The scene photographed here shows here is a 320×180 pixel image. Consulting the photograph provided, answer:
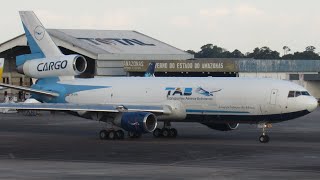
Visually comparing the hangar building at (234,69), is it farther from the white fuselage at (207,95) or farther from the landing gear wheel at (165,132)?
the landing gear wheel at (165,132)

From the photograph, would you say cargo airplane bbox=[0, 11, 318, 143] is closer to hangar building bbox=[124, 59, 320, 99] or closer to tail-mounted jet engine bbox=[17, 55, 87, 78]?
tail-mounted jet engine bbox=[17, 55, 87, 78]

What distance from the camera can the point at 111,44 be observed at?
116 metres

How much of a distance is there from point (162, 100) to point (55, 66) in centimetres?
880

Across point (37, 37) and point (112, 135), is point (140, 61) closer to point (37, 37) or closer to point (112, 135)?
point (37, 37)

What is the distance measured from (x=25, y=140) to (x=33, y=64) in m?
9.16

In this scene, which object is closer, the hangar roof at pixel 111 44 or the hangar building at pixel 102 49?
the hangar roof at pixel 111 44

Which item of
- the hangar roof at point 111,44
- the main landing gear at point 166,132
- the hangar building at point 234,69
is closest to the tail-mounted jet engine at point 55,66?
the main landing gear at point 166,132

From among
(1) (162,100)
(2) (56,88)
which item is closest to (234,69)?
(2) (56,88)

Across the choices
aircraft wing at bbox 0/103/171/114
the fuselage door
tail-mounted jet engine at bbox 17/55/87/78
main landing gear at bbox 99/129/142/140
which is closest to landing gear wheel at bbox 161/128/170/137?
aircraft wing at bbox 0/103/171/114

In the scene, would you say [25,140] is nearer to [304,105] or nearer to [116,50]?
[304,105]

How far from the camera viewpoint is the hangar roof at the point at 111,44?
360 ft

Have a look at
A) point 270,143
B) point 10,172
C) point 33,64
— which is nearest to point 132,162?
point 10,172

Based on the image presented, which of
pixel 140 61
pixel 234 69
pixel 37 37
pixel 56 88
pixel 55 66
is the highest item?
pixel 140 61

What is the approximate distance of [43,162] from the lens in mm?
36875
